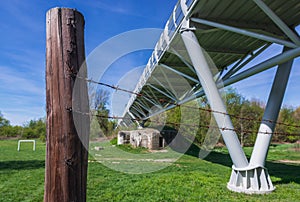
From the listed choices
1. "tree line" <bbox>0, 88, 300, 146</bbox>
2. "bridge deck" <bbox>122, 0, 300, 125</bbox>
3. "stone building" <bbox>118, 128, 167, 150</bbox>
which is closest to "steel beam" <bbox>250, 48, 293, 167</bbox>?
"bridge deck" <bbox>122, 0, 300, 125</bbox>

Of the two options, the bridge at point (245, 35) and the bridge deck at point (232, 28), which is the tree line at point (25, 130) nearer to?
the bridge deck at point (232, 28)

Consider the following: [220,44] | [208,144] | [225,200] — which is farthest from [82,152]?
[208,144]

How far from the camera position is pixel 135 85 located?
19.0 m

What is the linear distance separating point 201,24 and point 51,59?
5933 mm

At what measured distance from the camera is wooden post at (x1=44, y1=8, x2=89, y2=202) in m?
1.61

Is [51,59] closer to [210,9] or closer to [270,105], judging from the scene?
[210,9]

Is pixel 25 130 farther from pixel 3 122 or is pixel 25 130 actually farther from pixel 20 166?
pixel 20 166

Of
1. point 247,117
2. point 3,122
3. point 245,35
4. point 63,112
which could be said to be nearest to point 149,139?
point 245,35

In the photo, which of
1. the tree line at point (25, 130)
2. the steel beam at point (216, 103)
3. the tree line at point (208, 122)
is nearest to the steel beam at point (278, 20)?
the steel beam at point (216, 103)

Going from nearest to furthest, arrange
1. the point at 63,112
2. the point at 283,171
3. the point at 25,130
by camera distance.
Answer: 1. the point at 63,112
2. the point at 283,171
3. the point at 25,130

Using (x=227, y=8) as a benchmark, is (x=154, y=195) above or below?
below

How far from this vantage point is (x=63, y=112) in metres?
1.63

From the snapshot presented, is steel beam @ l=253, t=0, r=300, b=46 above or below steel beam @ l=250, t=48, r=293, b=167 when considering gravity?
above

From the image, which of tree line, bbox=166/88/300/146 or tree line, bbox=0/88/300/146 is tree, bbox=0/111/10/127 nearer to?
tree line, bbox=0/88/300/146
